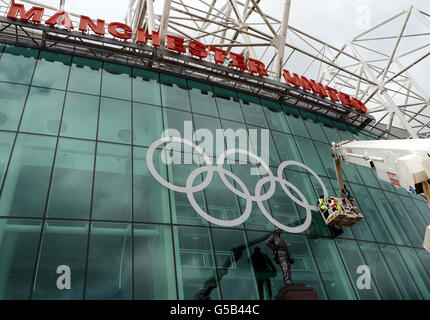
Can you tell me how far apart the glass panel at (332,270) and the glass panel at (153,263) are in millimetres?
9111

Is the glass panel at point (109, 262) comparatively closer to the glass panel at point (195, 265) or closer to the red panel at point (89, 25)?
the glass panel at point (195, 265)

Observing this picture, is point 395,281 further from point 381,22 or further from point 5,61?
point 381,22

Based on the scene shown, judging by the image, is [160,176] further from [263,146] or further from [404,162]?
[404,162]

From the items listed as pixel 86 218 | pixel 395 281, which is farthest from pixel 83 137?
pixel 395 281

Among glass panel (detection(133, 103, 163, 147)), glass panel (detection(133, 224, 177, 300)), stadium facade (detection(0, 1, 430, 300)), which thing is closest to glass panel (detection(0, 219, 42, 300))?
stadium facade (detection(0, 1, 430, 300))

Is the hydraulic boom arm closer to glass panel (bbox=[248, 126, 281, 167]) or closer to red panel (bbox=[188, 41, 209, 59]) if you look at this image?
glass panel (bbox=[248, 126, 281, 167])

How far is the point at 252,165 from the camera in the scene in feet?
69.4

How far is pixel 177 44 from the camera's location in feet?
79.9

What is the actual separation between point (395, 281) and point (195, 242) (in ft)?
45.6

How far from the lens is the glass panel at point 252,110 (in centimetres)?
2466

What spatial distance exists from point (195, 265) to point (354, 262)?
1099 centimetres

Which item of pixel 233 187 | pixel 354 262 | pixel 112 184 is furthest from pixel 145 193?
pixel 354 262

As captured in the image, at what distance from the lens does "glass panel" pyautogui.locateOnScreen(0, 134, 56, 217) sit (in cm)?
1391

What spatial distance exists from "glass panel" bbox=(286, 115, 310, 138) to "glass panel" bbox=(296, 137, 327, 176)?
72 cm
